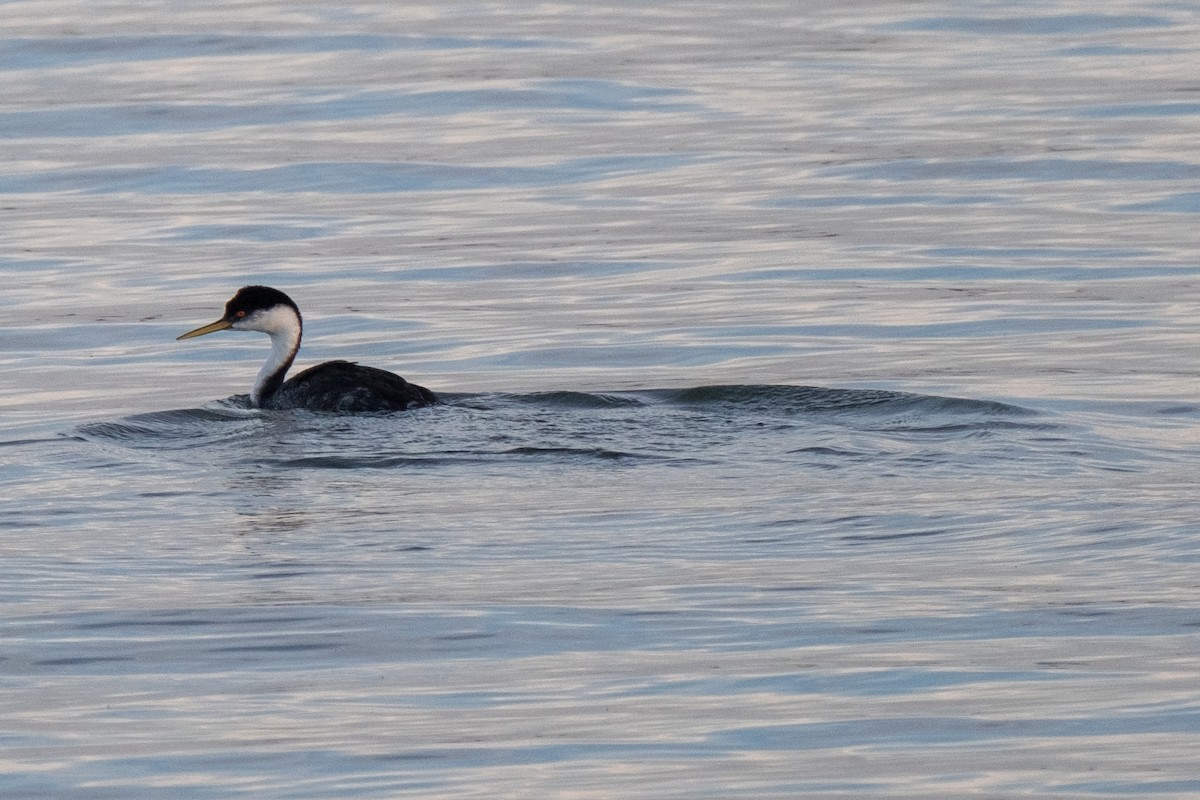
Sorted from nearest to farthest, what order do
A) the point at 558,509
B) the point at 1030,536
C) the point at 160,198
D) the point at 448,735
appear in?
the point at 448,735
the point at 1030,536
the point at 558,509
the point at 160,198

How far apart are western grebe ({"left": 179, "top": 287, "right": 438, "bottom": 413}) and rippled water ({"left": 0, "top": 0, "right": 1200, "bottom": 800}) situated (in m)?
0.19

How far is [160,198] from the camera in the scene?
829 inches

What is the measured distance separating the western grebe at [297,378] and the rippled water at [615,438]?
0.19 metres

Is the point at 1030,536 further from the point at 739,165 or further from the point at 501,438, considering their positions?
the point at 739,165

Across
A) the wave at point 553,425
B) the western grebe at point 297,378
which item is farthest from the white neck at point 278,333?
the wave at point 553,425

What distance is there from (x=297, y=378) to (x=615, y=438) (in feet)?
8.21

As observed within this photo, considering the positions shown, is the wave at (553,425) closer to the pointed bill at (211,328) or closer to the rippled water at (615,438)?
the rippled water at (615,438)

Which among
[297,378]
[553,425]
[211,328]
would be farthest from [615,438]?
[211,328]

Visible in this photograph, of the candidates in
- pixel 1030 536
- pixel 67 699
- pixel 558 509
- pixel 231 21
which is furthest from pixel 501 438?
pixel 231 21

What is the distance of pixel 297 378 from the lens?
43.5ft

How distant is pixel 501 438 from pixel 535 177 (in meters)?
10.2

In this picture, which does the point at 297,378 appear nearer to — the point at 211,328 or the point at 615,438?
the point at 211,328

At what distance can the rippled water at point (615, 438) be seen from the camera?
705cm

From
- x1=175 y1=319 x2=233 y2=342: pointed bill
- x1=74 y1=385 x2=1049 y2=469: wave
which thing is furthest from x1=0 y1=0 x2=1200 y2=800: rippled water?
x1=175 y1=319 x2=233 y2=342: pointed bill
